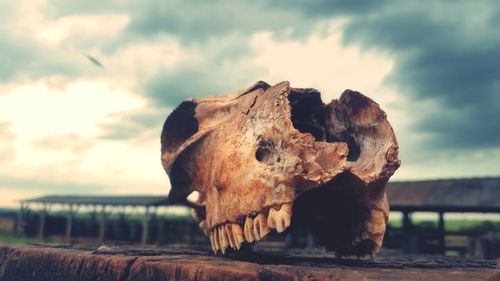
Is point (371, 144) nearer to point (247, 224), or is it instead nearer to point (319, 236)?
point (319, 236)

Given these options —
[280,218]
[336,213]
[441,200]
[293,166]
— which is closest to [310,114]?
[336,213]

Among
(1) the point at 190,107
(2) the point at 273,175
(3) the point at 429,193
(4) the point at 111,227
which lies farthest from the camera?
(4) the point at 111,227

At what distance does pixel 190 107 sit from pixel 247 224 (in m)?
1.68

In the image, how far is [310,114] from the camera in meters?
3.52

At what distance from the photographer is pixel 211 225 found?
129 inches

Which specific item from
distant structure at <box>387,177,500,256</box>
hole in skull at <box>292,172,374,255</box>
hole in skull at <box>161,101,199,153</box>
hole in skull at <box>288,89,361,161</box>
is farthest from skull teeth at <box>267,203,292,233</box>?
distant structure at <box>387,177,500,256</box>

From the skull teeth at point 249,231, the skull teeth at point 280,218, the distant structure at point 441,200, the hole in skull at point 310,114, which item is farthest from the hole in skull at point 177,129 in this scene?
the distant structure at point 441,200

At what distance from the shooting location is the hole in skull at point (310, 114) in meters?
3.39

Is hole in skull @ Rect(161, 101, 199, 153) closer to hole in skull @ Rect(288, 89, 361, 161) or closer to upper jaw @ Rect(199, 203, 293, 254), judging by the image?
hole in skull @ Rect(288, 89, 361, 161)

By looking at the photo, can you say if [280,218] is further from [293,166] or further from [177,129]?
[177,129]

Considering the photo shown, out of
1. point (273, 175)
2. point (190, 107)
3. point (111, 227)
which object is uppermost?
point (190, 107)

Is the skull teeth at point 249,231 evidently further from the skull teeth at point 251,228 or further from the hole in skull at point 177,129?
the hole in skull at point 177,129

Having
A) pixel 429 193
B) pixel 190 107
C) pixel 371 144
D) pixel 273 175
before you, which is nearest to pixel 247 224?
pixel 273 175

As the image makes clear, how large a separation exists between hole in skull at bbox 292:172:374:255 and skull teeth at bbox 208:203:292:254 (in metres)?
0.32
